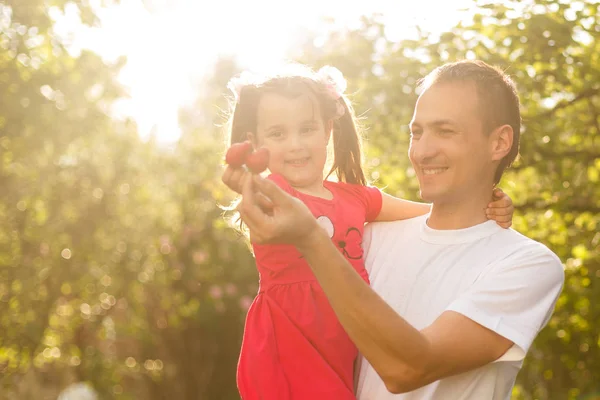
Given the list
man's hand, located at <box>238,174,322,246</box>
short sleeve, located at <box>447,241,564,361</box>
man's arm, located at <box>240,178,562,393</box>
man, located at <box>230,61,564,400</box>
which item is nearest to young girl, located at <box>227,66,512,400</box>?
man, located at <box>230,61,564,400</box>

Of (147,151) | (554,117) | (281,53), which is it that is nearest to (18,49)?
(281,53)

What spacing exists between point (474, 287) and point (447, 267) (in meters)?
0.21

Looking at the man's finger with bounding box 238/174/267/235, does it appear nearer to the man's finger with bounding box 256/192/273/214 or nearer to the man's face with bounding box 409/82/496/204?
the man's finger with bounding box 256/192/273/214

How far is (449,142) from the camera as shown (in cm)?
235

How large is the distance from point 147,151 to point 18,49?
5421 mm

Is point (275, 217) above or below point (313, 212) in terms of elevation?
above

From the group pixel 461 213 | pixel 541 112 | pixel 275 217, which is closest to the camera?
pixel 275 217

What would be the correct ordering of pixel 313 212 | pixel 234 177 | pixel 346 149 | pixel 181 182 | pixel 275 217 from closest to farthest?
pixel 275 217, pixel 234 177, pixel 313 212, pixel 346 149, pixel 181 182

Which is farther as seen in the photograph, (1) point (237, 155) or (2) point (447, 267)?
(2) point (447, 267)

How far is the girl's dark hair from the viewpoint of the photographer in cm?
285

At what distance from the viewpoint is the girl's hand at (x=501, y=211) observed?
7.80ft

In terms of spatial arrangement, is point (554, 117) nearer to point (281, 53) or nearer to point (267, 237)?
point (281, 53)

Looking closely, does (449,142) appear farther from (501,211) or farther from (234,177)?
(234,177)

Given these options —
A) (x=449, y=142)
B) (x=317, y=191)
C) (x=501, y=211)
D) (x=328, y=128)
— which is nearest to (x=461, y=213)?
(x=501, y=211)
